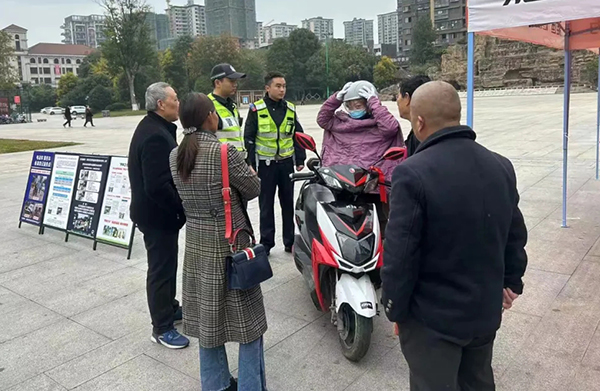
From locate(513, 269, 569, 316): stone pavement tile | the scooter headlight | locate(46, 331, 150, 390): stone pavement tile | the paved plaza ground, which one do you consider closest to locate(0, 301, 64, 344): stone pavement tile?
the paved plaza ground

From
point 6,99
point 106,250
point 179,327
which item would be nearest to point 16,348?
point 179,327

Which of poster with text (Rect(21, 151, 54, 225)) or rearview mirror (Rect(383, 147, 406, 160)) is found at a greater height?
rearview mirror (Rect(383, 147, 406, 160))

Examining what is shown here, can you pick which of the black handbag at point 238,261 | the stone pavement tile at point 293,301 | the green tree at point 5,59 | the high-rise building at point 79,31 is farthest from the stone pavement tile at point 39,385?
the high-rise building at point 79,31

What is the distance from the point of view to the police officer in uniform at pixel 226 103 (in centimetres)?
473

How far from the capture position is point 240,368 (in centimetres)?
268

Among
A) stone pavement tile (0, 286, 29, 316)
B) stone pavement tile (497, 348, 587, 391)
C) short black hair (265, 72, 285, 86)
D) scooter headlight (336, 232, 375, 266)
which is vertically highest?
short black hair (265, 72, 285, 86)

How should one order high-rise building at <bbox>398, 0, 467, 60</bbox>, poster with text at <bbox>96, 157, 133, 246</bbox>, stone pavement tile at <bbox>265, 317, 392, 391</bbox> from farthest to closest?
high-rise building at <bbox>398, 0, 467, 60</bbox> → poster with text at <bbox>96, 157, 133, 246</bbox> → stone pavement tile at <bbox>265, 317, 392, 391</bbox>

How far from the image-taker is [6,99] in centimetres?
4241

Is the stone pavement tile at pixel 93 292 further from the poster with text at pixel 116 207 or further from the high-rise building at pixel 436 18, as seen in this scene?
the high-rise building at pixel 436 18

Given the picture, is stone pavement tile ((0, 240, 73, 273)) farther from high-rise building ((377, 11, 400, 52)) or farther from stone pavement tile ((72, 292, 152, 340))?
high-rise building ((377, 11, 400, 52))

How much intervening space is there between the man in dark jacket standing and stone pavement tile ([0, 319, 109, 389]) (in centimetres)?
54

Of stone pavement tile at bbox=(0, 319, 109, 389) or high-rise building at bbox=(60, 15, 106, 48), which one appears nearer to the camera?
stone pavement tile at bbox=(0, 319, 109, 389)

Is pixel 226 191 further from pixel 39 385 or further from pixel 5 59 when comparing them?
pixel 5 59

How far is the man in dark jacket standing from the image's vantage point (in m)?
3.15
